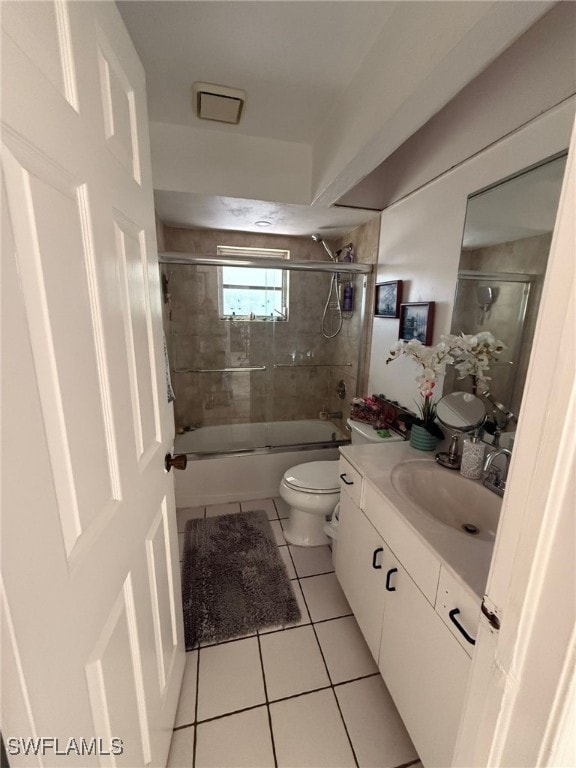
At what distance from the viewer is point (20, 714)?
1.17ft

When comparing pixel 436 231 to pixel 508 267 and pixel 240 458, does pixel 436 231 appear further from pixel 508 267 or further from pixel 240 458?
pixel 240 458

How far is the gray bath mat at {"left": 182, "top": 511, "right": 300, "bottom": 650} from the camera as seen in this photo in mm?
1449

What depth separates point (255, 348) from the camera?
110 inches

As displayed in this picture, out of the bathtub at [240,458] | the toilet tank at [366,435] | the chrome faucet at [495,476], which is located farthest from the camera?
the bathtub at [240,458]

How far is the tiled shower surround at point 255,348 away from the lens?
8.50 ft

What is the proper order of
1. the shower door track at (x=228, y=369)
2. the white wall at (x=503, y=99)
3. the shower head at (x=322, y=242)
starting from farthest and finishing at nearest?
→ 1. the shower head at (x=322, y=242)
2. the shower door track at (x=228, y=369)
3. the white wall at (x=503, y=99)

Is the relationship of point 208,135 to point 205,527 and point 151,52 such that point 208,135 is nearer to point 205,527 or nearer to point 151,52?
point 151,52

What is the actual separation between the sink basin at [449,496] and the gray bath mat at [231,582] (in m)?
0.89

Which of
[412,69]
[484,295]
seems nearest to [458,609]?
[484,295]

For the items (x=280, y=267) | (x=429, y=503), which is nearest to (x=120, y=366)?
(x=429, y=503)

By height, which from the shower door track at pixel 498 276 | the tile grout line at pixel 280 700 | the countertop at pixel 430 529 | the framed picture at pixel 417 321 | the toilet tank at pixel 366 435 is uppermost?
the shower door track at pixel 498 276

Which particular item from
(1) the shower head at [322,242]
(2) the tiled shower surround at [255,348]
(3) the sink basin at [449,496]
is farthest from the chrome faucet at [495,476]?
(1) the shower head at [322,242]

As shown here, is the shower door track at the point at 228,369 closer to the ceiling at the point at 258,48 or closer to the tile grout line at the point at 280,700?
the ceiling at the point at 258,48

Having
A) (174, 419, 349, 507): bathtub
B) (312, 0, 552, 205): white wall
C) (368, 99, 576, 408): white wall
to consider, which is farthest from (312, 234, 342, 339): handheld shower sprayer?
(312, 0, 552, 205): white wall
